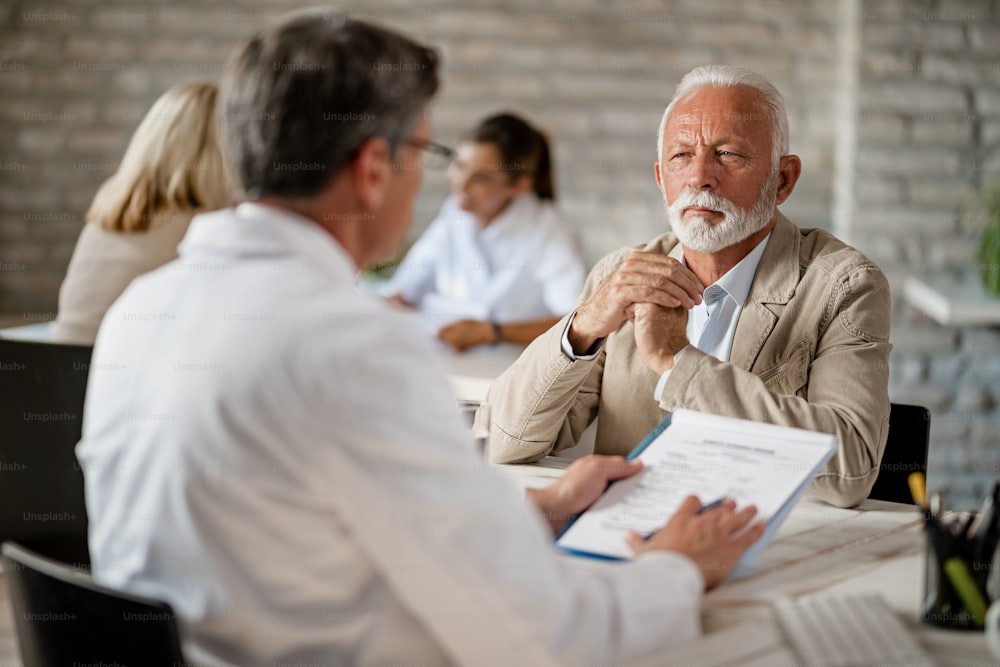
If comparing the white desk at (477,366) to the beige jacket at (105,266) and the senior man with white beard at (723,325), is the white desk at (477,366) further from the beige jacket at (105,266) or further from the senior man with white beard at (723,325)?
the beige jacket at (105,266)

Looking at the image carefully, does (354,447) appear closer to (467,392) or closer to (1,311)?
(467,392)

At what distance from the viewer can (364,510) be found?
976mm

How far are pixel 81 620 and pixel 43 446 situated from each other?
4.33 ft

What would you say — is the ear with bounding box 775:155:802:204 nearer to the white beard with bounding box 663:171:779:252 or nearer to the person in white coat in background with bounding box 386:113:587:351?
the white beard with bounding box 663:171:779:252

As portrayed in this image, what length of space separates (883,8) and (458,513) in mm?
3319

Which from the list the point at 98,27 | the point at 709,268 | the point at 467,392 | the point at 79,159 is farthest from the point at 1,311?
the point at 709,268

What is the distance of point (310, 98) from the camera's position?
104cm

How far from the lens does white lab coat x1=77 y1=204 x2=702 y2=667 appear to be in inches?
38.0

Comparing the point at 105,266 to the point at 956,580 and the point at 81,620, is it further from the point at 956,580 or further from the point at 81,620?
the point at 956,580

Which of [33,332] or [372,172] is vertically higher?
[372,172]

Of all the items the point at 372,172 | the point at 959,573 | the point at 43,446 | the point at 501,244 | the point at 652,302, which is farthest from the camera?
the point at 501,244

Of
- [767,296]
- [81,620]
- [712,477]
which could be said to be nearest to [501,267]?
[767,296]

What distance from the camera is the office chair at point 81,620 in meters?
0.97

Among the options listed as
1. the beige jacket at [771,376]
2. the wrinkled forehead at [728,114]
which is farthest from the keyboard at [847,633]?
the wrinkled forehead at [728,114]
